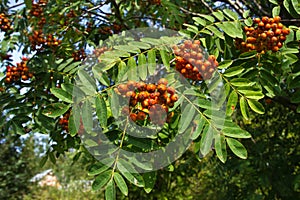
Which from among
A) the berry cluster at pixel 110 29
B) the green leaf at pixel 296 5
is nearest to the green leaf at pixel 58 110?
the green leaf at pixel 296 5

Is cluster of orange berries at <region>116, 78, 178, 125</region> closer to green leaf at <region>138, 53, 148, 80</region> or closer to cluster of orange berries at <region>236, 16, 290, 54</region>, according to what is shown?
green leaf at <region>138, 53, 148, 80</region>

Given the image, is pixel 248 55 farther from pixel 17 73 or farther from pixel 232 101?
pixel 17 73

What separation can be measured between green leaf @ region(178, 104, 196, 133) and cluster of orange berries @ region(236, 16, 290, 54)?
0.46 m

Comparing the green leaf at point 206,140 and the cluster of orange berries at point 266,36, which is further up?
the cluster of orange berries at point 266,36

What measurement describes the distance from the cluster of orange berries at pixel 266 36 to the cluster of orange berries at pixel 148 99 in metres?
0.51

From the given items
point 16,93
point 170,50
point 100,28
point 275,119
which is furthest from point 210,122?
point 275,119

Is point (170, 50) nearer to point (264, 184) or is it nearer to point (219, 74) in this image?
point (219, 74)

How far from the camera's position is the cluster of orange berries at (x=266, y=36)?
5.44 feet

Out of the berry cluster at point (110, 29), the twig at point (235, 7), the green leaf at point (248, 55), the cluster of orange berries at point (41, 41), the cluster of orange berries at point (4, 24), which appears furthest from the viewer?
the twig at point (235, 7)

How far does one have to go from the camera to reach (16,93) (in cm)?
215

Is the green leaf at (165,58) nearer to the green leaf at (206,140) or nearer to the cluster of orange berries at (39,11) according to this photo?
the green leaf at (206,140)

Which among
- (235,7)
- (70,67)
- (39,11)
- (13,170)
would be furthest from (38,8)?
(13,170)

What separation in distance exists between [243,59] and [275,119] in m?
2.83

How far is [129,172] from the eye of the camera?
1358mm
